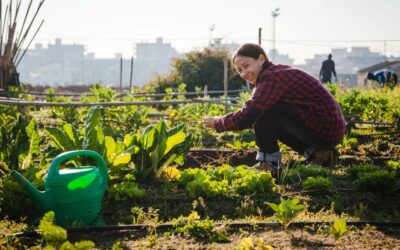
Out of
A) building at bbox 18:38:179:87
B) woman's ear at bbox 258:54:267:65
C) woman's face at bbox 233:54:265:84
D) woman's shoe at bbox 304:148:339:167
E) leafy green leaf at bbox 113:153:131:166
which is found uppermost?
building at bbox 18:38:179:87

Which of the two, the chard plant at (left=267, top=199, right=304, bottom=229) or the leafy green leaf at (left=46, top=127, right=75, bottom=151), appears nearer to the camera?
the chard plant at (left=267, top=199, right=304, bottom=229)

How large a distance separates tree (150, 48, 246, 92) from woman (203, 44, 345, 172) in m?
11.4

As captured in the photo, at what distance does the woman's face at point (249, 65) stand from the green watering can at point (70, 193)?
1.42 metres

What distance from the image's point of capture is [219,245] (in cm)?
195

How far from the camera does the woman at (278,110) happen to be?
3.15 m

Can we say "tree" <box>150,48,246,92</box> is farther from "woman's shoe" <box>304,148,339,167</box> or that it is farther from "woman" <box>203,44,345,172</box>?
"woman" <box>203,44,345,172</box>

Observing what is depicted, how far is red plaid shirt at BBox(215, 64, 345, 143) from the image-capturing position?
10.3ft

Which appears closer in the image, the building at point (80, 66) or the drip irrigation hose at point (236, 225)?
the drip irrigation hose at point (236, 225)

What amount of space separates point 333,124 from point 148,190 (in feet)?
4.73

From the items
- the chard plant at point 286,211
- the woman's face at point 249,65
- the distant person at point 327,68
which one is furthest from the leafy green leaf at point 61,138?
the distant person at point 327,68

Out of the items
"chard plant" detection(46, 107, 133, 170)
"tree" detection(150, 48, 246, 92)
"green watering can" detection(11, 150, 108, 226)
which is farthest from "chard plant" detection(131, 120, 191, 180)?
"tree" detection(150, 48, 246, 92)

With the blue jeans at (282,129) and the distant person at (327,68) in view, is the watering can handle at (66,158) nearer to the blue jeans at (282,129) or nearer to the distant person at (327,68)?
the blue jeans at (282,129)

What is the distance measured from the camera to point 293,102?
10.7 feet

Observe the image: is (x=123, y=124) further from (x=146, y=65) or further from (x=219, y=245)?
(x=146, y=65)
